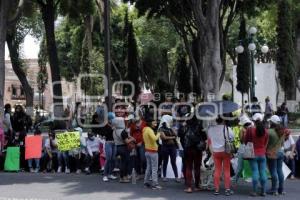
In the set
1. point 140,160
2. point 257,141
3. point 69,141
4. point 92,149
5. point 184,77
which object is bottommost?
point 140,160

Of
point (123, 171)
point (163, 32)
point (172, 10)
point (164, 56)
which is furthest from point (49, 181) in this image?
point (164, 56)

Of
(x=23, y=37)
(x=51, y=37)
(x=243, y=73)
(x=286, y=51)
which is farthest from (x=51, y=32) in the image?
(x=243, y=73)

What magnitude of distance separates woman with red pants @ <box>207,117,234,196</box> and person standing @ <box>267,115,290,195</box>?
887mm

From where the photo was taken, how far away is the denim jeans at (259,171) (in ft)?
38.8

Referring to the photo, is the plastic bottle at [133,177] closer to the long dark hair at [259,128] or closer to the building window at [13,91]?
the long dark hair at [259,128]

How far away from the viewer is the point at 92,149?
615 inches

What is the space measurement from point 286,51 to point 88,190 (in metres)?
30.2

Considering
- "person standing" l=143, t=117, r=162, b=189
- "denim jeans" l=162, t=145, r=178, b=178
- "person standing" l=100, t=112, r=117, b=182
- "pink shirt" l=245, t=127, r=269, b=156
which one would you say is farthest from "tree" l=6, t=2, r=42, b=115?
"pink shirt" l=245, t=127, r=269, b=156

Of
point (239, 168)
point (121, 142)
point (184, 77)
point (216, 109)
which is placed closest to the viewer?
point (216, 109)

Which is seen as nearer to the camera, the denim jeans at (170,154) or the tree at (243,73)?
the denim jeans at (170,154)

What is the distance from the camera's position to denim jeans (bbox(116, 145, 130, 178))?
1371cm

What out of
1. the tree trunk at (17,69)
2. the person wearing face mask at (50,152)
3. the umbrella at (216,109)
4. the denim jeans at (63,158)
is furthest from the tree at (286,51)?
the umbrella at (216,109)

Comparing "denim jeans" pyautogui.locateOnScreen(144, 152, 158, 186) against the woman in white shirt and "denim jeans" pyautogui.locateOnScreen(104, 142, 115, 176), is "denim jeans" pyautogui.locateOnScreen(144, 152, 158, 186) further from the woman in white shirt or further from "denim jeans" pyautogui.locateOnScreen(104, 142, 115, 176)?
the woman in white shirt

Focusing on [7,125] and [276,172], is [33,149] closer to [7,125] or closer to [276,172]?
[7,125]
